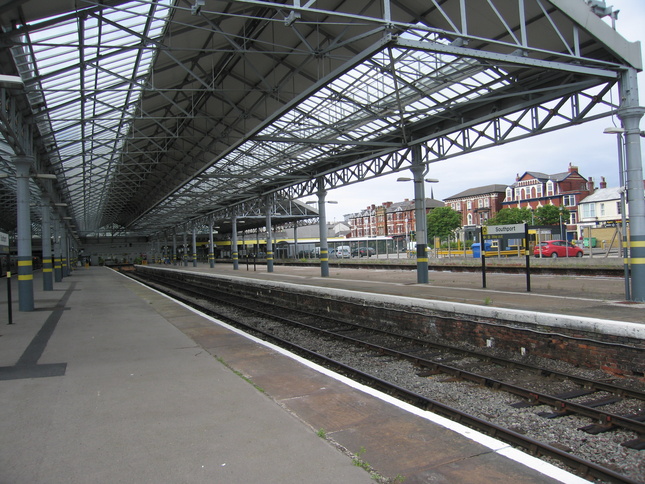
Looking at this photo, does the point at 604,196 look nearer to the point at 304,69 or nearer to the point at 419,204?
the point at 419,204

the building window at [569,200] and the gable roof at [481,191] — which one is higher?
the gable roof at [481,191]

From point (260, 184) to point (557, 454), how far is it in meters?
28.4

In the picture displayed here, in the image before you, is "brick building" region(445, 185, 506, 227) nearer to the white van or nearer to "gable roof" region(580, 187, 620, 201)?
"gable roof" region(580, 187, 620, 201)

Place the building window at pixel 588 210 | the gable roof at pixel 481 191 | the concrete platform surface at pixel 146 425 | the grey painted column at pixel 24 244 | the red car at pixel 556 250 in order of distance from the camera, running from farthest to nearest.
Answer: the gable roof at pixel 481 191 < the building window at pixel 588 210 < the red car at pixel 556 250 < the grey painted column at pixel 24 244 < the concrete platform surface at pixel 146 425

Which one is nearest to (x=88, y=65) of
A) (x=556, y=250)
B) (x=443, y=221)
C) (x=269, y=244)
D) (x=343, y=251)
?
(x=269, y=244)

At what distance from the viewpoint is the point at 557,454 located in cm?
455

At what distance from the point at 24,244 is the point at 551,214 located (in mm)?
68579

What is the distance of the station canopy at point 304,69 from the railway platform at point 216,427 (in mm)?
6171

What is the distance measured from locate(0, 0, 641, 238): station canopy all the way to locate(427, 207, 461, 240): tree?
5719cm

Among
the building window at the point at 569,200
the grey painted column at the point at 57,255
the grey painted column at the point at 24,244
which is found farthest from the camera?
the building window at the point at 569,200

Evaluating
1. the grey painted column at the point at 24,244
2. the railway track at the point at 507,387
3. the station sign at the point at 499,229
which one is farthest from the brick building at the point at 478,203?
the grey painted column at the point at 24,244

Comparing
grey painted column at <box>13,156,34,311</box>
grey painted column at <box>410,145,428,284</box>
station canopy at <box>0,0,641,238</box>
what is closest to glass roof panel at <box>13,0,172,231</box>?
station canopy at <box>0,0,641,238</box>

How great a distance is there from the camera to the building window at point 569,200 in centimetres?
7042

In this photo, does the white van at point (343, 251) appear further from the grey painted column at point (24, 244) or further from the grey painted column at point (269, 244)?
the grey painted column at point (24, 244)
